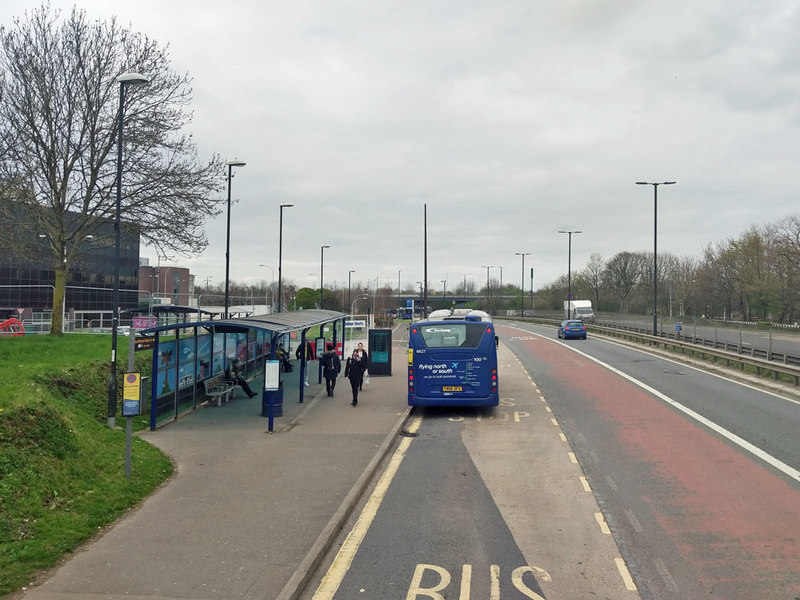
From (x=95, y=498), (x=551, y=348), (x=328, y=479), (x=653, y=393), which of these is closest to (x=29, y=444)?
(x=95, y=498)

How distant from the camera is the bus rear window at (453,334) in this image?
15.4 m

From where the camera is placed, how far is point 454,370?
15.3 m

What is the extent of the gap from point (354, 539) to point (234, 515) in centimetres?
161

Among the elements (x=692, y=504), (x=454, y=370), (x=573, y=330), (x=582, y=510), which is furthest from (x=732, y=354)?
(x=573, y=330)

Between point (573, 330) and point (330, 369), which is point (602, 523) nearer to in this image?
point (330, 369)

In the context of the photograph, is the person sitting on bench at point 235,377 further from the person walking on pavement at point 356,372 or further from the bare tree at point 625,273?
the bare tree at point 625,273

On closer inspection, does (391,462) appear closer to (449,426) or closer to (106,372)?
(449,426)

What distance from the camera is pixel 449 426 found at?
1416 centimetres

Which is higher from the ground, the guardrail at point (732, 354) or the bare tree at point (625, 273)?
the bare tree at point (625, 273)

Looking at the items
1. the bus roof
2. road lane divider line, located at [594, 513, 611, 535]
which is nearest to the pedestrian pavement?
road lane divider line, located at [594, 513, 611, 535]

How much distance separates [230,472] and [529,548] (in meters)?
5.01

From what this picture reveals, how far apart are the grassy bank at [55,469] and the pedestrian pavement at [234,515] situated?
0.88 feet

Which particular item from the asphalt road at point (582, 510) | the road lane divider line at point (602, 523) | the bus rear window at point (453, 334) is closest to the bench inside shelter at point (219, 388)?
the asphalt road at point (582, 510)

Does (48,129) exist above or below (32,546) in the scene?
above
